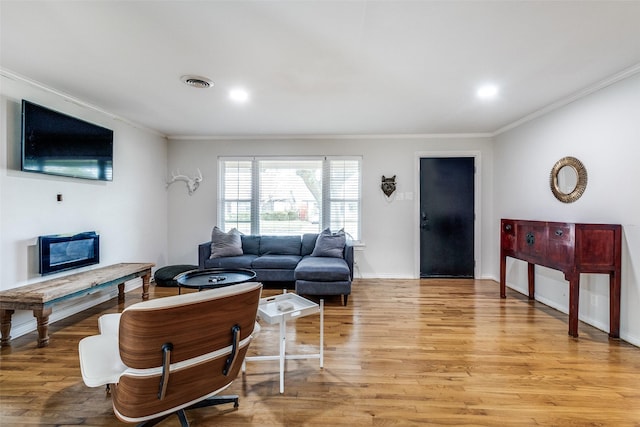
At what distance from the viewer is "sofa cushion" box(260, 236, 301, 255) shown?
15.8 ft

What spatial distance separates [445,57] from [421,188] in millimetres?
2889

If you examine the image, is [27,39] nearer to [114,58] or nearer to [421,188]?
[114,58]

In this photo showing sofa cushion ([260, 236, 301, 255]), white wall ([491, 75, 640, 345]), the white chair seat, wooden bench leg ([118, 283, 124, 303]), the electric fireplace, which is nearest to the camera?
the white chair seat

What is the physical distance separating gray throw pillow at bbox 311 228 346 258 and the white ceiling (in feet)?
6.16

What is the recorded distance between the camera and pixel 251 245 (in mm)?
4875

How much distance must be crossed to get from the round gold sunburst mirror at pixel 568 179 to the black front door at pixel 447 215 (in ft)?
4.89

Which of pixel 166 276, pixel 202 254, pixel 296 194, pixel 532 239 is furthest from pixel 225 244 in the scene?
pixel 532 239

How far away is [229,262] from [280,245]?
2.85 feet

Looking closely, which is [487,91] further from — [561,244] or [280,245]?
[280,245]

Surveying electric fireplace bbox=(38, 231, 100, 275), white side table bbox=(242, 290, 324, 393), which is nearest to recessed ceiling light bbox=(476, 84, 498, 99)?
white side table bbox=(242, 290, 324, 393)

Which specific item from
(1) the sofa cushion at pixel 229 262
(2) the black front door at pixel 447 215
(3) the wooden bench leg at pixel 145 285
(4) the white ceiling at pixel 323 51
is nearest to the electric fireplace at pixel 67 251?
(3) the wooden bench leg at pixel 145 285

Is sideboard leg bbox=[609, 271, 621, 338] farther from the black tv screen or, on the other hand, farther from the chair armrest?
the black tv screen

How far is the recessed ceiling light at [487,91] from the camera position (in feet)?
9.91

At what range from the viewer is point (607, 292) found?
9.57ft
